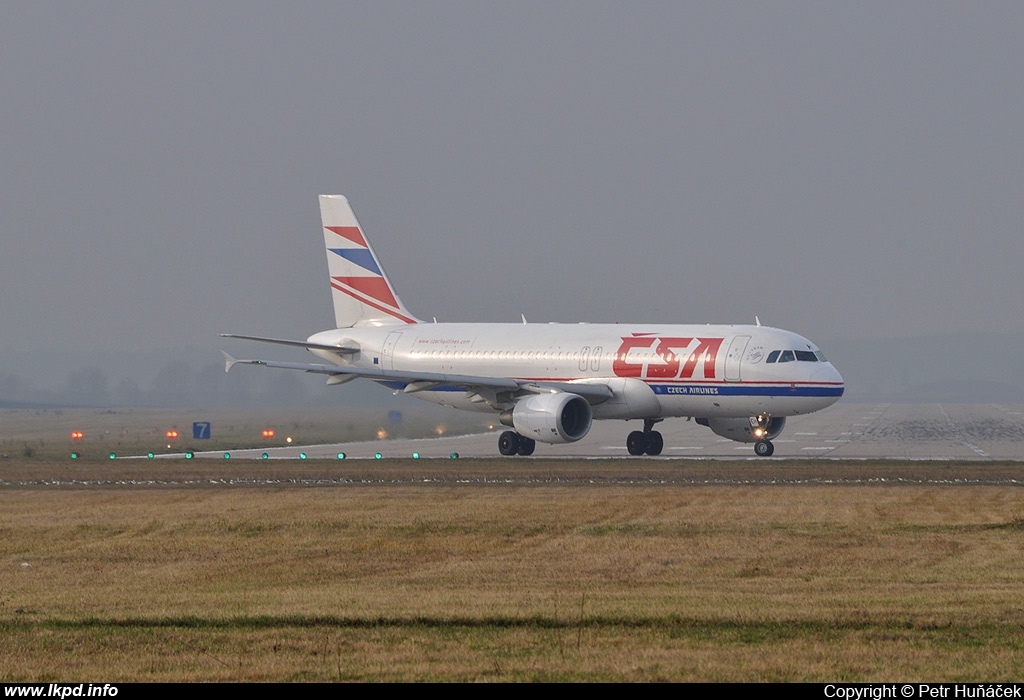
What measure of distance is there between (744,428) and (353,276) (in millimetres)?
16447

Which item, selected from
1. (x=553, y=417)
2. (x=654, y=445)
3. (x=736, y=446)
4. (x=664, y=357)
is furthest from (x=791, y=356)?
(x=736, y=446)

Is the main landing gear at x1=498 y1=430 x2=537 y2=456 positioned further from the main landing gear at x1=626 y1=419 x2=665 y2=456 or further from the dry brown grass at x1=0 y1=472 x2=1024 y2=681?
the dry brown grass at x1=0 y1=472 x2=1024 y2=681

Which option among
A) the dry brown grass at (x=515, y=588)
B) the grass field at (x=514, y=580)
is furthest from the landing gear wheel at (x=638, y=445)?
the dry brown grass at (x=515, y=588)

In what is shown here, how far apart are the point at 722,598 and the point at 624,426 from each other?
170 ft

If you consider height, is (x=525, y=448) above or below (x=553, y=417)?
below

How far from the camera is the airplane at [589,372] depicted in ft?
138

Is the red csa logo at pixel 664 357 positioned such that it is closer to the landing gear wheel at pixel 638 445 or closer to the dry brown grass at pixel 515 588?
the landing gear wheel at pixel 638 445

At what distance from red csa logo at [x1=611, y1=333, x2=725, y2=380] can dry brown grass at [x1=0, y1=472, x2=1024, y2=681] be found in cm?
1597

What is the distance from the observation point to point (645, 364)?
43.5 metres

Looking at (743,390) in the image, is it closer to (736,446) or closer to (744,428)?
(744,428)

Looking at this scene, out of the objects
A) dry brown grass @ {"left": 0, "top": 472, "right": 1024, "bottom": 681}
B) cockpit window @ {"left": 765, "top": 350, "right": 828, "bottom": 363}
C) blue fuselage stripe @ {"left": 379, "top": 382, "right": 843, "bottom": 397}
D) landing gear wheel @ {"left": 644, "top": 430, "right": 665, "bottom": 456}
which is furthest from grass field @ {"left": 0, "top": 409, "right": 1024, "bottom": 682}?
landing gear wheel @ {"left": 644, "top": 430, "right": 665, "bottom": 456}

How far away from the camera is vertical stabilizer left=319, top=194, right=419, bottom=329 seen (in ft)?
172
